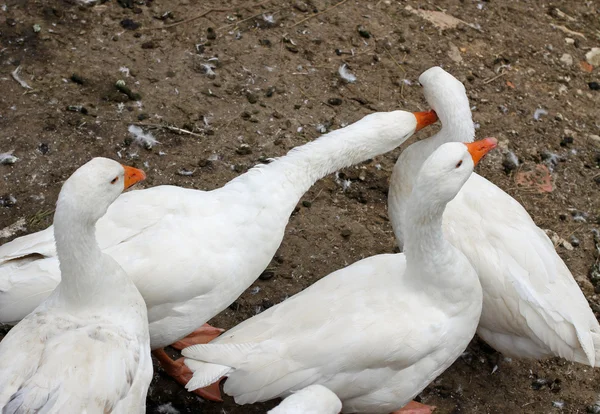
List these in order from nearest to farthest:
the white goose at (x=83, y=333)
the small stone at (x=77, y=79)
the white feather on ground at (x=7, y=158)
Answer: the white goose at (x=83, y=333) < the white feather on ground at (x=7, y=158) < the small stone at (x=77, y=79)

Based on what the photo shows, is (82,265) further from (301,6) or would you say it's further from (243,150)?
(301,6)

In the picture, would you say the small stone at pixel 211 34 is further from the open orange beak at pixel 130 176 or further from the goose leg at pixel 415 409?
the goose leg at pixel 415 409

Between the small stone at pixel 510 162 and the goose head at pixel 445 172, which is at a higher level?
the goose head at pixel 445 172

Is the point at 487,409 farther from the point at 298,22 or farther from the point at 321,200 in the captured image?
the point at 298,22

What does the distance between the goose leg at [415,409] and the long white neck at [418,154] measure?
3.54ft

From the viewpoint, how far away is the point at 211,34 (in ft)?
22.1

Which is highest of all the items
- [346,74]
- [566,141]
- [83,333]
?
[83,333]

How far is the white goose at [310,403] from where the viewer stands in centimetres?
338

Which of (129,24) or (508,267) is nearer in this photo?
(508,267)

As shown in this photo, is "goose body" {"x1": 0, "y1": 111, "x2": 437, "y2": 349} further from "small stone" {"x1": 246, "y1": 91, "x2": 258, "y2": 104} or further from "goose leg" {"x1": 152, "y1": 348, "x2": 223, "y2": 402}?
"small stone" {"x1": 246, "y1": 91, "x2": 258, "y2": 104}

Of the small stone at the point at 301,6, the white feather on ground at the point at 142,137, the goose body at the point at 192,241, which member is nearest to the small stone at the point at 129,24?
the white feather on ground at the point at 142,137

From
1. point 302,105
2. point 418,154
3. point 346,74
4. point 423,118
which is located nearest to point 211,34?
point 302,105

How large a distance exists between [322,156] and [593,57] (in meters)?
4.00

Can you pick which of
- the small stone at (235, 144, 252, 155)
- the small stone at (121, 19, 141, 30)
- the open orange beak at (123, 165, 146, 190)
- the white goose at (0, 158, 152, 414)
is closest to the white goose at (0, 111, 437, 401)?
the white goose at (0, 158, 152, 414)
